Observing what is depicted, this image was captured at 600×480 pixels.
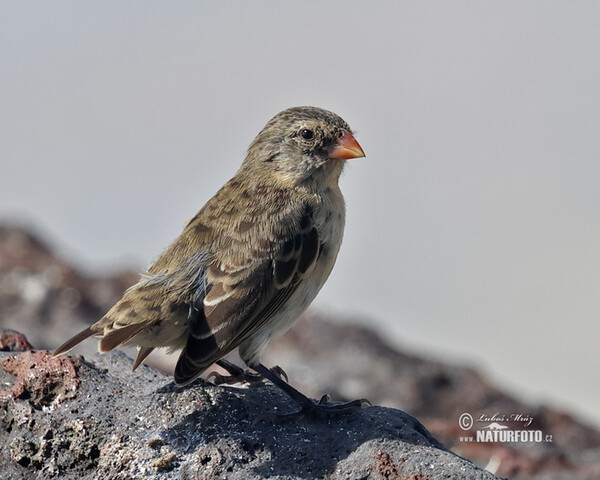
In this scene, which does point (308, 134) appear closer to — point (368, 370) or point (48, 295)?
point (368, 370)

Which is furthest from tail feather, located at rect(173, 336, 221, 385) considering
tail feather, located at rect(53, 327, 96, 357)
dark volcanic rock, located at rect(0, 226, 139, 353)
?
dark volcanic rock, located at rect(0, 226, 139, 353)

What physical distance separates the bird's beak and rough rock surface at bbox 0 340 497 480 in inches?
63.9

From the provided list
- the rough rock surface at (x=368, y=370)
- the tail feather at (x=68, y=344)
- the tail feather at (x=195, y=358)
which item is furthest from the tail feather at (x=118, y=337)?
the rough rock surface at (x=368, y=370)

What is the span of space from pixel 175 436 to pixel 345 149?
86.1 inches

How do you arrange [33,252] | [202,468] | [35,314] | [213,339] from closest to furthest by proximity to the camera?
[202,468] < [213,339] < [35,314] < [33,252]

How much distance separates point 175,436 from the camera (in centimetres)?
433

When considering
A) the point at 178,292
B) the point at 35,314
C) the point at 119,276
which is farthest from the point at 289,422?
the point at 119,276

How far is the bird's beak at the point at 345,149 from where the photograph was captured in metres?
5.84

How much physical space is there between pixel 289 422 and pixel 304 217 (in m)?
1.30

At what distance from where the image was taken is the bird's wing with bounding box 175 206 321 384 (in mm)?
4938

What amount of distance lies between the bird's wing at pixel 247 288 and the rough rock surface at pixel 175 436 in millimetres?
270

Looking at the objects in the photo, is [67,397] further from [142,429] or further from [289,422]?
[289,422]

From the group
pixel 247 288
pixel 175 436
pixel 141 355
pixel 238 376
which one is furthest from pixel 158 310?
pixel 175 436

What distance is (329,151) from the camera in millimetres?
5934
